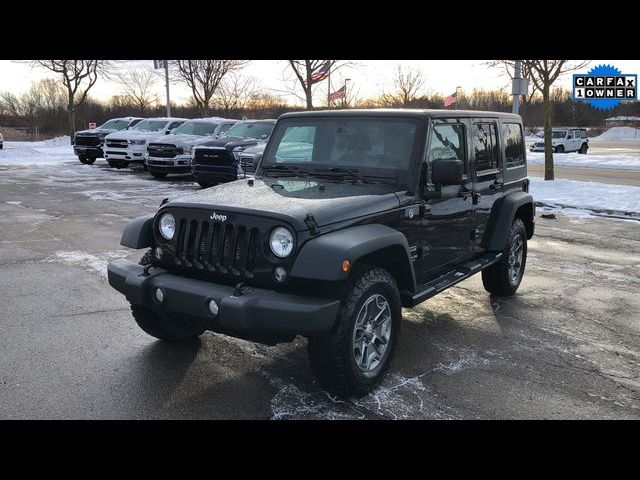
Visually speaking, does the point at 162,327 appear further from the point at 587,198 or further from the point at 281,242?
the point at 587,198

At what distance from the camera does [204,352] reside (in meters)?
4.61

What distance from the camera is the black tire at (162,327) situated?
450cm

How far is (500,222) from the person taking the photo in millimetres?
5809

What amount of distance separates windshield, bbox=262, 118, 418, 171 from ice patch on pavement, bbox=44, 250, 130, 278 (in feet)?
10.4

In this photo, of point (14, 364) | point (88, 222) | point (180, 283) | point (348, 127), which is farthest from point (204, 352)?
point (88, 222)

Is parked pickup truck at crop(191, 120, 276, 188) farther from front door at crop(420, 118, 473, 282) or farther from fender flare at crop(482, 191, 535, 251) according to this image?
front door at crop(420, 118, 473, 282)

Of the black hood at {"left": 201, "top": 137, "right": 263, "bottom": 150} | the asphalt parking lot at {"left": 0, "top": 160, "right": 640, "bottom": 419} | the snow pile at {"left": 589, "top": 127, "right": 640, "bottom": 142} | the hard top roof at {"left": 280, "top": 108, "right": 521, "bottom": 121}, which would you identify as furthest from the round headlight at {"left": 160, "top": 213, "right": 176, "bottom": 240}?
the snow pile at {"left": 589, "top": 127, "right": 640, "bottom": 142}

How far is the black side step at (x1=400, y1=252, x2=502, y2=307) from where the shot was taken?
436cm

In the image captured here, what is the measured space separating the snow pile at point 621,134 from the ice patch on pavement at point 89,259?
66.2 metres

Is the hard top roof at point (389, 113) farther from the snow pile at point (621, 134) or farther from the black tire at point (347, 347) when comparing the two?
the snow pile at point (621, 134)

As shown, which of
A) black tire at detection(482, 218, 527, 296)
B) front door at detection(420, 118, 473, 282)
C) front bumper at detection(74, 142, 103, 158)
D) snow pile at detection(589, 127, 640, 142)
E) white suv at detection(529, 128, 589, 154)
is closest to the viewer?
front door at detection(420, 118, 473, 282)

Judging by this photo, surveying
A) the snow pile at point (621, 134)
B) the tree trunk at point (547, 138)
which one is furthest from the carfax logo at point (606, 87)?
the snow pile at point (621, 134)

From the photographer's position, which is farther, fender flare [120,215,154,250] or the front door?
the front door
